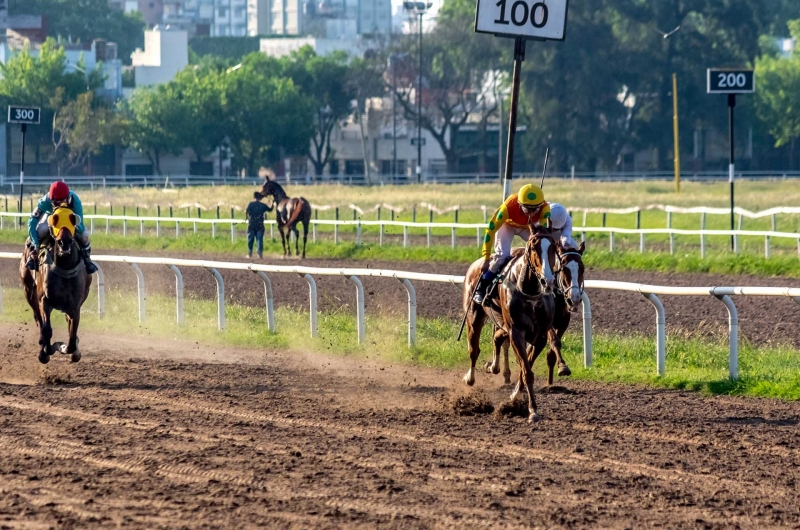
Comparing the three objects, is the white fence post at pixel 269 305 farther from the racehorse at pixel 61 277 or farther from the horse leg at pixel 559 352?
the horse leg at pixel 559 352

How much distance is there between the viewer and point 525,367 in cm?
866

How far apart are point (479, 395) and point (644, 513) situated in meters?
3.35

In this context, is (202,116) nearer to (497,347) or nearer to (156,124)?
(156,124)

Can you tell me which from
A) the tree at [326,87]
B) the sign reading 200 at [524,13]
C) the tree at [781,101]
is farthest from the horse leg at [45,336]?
the tree at [326,87]

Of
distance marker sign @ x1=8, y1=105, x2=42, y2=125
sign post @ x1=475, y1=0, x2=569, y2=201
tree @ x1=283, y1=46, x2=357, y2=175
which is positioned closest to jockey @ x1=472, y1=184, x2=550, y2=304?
sign post @ x1=475, y1=0, x2=569, y2=201

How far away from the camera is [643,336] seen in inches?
493

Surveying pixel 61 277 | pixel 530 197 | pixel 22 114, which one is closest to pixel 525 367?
pixel 530 197

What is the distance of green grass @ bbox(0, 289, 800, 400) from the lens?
1018cm

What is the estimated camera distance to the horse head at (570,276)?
27.8 ft

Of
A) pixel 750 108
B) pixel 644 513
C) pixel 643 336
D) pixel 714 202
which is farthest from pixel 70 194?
pixel 750 108

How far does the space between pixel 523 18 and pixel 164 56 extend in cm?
8423

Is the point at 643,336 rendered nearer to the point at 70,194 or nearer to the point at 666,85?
the point at 70,194

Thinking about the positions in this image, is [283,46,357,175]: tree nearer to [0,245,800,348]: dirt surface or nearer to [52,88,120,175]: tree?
[52,88,120,175]: tree

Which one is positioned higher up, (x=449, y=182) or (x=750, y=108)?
(x=750, y=108)
